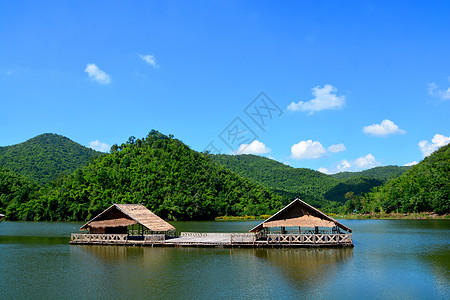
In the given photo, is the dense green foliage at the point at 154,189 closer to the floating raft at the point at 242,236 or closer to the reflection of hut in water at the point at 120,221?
the reflection of hut in water at the point at 120,221

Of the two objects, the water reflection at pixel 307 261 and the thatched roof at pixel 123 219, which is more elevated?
the thatched roof at pixel 123 219

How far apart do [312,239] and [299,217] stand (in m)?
2.28

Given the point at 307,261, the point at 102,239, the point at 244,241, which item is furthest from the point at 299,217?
the point at 102,239

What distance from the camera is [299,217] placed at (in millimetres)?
28094

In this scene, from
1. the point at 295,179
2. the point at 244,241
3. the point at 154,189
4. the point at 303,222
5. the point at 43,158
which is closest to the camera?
the point at 303,222

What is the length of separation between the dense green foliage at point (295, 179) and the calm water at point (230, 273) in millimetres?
103556

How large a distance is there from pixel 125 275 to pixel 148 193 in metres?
68.4

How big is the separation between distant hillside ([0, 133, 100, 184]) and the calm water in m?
86.3

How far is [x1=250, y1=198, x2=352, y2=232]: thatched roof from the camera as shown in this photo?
90.6 ft

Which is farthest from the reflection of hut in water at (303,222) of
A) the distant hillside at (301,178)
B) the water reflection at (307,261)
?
the distant hillside at (301,178)

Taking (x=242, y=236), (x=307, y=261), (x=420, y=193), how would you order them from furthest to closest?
(x=420, y=193)
(x=242, y=236)
(x=307, y=261)

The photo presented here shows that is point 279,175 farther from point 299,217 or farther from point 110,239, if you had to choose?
point 299,217

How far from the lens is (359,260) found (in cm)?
2206

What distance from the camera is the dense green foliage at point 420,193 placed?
72562 mm
